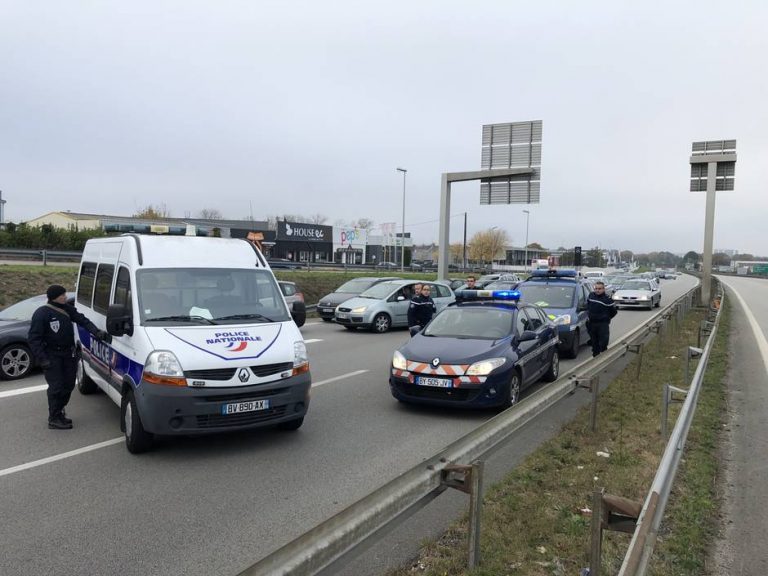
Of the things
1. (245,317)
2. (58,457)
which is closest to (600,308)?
(245,317)

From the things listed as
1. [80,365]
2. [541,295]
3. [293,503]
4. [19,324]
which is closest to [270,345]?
[293,503]

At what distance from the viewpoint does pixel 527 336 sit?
838 centimetres

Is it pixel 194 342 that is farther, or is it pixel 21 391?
pixel 21 391

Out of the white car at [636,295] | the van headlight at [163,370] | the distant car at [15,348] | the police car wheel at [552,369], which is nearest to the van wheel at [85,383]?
the distant car at [15,348]

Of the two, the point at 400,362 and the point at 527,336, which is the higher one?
the point at 527,336

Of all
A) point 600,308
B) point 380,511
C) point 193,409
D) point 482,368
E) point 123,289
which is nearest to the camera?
point 380,511

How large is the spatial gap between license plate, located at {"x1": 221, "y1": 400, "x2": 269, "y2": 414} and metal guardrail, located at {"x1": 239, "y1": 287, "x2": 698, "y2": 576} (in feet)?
8.66

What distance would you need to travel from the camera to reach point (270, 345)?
6.05 m

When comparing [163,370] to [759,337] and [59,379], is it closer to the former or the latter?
[59,379]

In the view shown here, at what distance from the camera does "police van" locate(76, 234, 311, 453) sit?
218 inches

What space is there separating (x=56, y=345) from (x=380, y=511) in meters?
5.22

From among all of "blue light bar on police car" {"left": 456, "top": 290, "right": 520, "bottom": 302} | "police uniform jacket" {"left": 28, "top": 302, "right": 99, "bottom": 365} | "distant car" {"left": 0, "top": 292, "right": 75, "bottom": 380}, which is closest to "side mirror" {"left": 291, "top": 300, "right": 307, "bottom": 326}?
"police uniform jacket" {"left": 28, "top": 302, "right": 99, "bottom": 365}

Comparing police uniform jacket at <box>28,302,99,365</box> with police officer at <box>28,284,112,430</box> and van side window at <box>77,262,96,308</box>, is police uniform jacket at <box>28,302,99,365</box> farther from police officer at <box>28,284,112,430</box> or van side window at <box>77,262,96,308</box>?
van side window at <box>77,262,96,308</box>

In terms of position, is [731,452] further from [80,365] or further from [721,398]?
[80,365]
